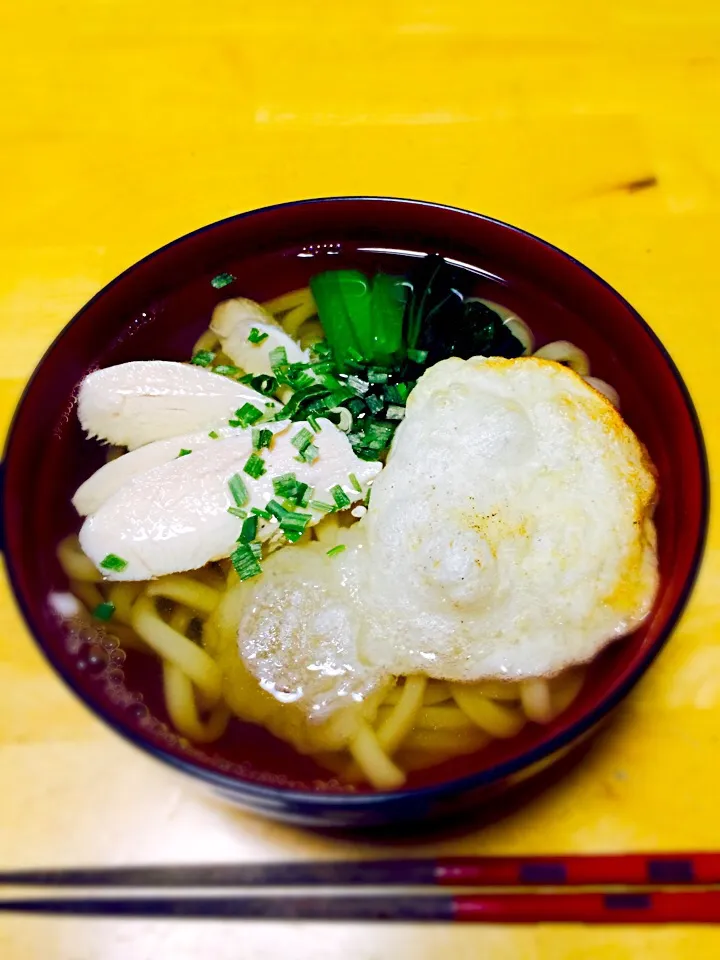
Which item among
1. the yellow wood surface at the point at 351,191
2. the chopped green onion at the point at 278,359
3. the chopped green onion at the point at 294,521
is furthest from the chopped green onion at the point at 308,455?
the yellow wood surface at the point at 351,191

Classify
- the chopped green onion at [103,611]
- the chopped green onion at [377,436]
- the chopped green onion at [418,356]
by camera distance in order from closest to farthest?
1. the chopped green onion at [103,611]
2. the chopped green onion at [377,436]
3. the chopped green onion at [418,356]

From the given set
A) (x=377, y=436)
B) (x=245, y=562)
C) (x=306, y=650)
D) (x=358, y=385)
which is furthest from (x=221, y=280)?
(x=306, y=650)

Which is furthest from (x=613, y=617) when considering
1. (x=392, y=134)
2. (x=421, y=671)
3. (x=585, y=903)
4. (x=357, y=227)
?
(x=392, y=134)

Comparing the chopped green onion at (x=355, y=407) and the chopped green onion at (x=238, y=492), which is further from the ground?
the chopped green onion at (x=355, y=407)

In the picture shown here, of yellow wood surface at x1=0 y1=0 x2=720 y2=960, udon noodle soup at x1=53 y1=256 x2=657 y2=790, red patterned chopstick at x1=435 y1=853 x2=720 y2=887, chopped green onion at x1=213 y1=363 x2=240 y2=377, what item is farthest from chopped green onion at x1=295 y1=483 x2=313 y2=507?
red patterned chopstick at x1=435 y1=853 x2=720 y2=887

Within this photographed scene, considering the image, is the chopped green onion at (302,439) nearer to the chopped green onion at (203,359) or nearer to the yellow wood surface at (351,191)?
the chopped green onion at (203,359)

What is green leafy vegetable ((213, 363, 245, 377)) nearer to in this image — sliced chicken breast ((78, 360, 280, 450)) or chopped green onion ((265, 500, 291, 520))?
sliced chicken breast ((78, 360, 280, 450))

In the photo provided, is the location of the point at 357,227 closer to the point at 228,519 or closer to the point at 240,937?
the point at 228,519

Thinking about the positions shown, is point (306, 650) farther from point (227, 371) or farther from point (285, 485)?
point (227, 371)
